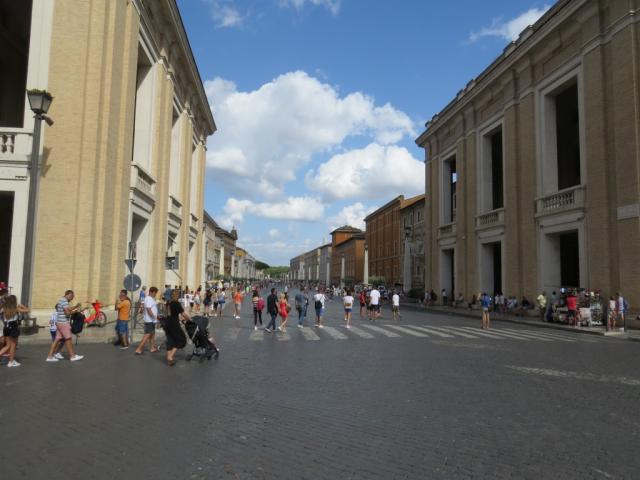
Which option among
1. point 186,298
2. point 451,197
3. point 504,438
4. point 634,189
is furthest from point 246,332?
point 451,197

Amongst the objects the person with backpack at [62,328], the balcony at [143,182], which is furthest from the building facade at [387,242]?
the person with backpack at [62,328]

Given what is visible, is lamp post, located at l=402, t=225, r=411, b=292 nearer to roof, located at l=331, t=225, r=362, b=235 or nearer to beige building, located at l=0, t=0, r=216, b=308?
beige building, located at l=0, t=0, r=216, b=308

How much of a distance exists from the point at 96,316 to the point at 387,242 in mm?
66674

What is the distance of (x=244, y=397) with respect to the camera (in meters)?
7.24

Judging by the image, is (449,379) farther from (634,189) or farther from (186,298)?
(186,298)

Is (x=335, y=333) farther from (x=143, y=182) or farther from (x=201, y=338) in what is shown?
(x=143, y=182)

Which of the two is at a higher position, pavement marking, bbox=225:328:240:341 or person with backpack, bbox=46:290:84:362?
person with backpack, bbox=46:290:84:362

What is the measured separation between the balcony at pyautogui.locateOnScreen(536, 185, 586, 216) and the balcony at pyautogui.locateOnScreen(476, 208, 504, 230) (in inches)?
169

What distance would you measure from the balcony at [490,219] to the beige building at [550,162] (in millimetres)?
100

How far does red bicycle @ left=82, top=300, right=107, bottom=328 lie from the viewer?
1548 cm

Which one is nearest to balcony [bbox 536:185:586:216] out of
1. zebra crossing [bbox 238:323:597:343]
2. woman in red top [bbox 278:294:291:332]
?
zebra crossing [bbox 238:323:597:343]

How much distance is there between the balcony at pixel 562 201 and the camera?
23875 millimetres

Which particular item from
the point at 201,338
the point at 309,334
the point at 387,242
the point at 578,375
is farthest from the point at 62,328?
the point at 387,242

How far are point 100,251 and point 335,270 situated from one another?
128 m
